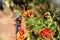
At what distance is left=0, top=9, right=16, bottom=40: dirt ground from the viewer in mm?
3454

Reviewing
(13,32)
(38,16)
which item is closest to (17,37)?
(13,32)

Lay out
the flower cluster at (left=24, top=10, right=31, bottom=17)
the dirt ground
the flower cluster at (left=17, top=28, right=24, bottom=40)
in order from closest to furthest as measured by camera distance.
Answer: the flower cluster at (left=17, top=28, right=24, bottom=40)
the dirt ground
the flower cluster at (left=24, top=10, right=31, bottom=17)

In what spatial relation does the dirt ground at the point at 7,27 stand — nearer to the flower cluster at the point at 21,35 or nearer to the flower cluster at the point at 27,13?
the flower cluster at the point at 21,35

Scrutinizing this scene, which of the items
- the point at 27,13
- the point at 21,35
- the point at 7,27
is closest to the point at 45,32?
the point at 21,35

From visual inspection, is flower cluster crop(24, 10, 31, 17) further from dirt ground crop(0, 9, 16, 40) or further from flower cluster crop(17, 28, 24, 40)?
flower cluster crop(17, 28, 24, 40)

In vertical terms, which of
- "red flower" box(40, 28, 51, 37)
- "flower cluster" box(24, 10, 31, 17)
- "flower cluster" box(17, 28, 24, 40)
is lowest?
"flower cluster" box(17, 28, 24, 40)

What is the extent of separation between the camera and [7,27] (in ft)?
12.0

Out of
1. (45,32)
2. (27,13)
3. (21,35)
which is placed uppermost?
(27,13)

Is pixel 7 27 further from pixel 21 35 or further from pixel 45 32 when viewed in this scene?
pixel 45 32

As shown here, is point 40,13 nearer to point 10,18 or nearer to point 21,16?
point 21,16

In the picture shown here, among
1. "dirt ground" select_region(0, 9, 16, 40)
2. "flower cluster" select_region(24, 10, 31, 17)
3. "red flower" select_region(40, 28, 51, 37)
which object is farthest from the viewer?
"flower cluster" select_region(24, 10, 31, 17)

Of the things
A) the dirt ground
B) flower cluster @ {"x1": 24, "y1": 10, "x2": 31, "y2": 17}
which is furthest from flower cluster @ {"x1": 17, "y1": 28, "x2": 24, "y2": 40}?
flower cluster @ {"x1": 24, "y1": 10, "x2": 31, "y2": 17}

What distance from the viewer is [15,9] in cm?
406

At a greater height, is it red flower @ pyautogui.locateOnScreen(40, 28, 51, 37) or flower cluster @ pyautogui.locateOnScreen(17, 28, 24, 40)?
red flower @ pyautogui.locateOnScreen(40, 28, 51, 37)
